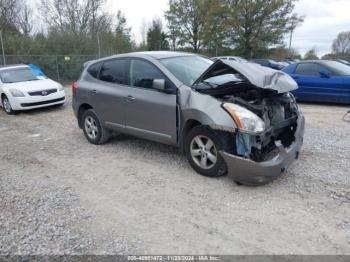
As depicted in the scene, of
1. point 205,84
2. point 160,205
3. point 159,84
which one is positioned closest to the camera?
point 160,205

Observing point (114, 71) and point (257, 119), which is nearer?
point (257, 119)

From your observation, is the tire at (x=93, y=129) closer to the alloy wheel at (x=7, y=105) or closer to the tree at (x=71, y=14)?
the alloy wheel at (x=7, y=105)

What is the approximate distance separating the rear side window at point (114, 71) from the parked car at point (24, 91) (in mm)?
4506

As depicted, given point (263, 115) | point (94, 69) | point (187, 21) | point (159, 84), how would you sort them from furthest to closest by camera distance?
point (187, 21) < point (94, 69) < point (159, 84) < point (263, 115)

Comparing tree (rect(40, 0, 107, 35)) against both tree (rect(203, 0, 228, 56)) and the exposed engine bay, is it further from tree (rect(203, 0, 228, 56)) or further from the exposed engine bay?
the exposed engine bay

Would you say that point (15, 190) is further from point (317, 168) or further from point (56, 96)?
point (56, 96)

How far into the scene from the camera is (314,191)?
12.2 feet

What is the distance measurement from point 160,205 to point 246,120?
4.67ft

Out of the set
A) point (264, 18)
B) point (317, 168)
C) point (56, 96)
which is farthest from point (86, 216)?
point (264, 18)

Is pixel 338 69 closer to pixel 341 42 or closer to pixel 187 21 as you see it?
pixel 187 21

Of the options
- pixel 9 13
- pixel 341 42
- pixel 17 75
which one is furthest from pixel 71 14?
pixel 341 42

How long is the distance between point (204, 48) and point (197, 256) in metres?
36.7

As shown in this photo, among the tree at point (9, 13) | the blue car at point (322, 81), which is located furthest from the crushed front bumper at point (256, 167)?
the tree at point (9, 13)

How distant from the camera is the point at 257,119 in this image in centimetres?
360
